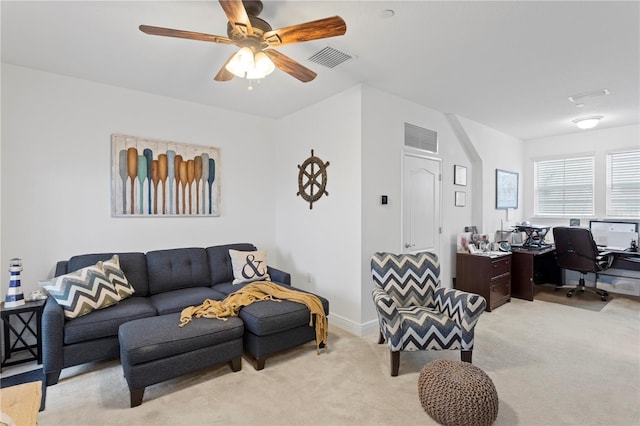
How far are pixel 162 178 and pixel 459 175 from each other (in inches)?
157

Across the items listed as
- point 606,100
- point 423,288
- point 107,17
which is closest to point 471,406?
point 423,288

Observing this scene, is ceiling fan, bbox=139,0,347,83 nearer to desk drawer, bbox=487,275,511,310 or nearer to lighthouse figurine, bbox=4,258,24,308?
lighthouse figurine, bbox=4,258,24,308

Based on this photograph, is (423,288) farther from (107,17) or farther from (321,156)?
(107,17)

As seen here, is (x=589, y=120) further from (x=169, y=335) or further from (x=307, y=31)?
(x=169, y=335)

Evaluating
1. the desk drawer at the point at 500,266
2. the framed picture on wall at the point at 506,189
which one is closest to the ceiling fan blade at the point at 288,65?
the desk drawer at the point at 500,266

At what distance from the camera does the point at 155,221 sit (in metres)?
3.68

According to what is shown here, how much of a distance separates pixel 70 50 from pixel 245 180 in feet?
7.28

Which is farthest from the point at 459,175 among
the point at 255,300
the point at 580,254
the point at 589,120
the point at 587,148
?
the point at 255,300

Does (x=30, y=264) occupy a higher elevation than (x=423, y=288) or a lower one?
higher

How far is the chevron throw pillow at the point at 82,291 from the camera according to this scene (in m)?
2.52

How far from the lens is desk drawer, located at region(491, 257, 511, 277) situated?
13.7 ft

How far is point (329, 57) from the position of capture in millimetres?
2740

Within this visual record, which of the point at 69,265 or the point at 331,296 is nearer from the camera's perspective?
the point at 69,265

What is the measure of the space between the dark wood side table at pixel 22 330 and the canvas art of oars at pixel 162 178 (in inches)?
44.9
